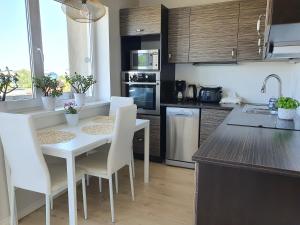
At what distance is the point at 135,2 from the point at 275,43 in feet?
8.10

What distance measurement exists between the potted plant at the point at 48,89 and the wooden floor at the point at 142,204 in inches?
38.6

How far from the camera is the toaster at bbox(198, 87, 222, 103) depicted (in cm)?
319

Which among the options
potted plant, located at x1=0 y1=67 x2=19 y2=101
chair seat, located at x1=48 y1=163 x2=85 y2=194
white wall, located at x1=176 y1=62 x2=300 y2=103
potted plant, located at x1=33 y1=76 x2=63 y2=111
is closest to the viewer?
chair seat, located at x1=48 y1=163 x2=85 y2=194

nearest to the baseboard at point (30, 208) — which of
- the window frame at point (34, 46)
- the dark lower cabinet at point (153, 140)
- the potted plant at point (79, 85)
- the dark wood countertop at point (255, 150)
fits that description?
the window frame at point (34, 46)

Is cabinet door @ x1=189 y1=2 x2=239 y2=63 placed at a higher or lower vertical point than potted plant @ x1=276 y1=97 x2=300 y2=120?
higher

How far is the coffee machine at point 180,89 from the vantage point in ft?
11.2

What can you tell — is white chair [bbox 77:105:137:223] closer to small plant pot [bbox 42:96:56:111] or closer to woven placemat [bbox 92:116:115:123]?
woven placemat [bbox 92:116:115:123]

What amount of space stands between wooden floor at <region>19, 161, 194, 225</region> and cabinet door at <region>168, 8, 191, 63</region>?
157 cm

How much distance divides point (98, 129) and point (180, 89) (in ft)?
5.39

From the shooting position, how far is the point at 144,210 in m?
2.20

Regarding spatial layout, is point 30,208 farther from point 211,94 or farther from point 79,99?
point 211,94

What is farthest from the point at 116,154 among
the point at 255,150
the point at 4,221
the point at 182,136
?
the point at 182,136

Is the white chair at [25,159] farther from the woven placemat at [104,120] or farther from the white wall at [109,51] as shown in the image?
the white wall at [109,51]

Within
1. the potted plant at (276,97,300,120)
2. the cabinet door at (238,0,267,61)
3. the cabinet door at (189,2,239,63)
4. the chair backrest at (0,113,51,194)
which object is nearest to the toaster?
the cabinet door at (189,2,239,63)
